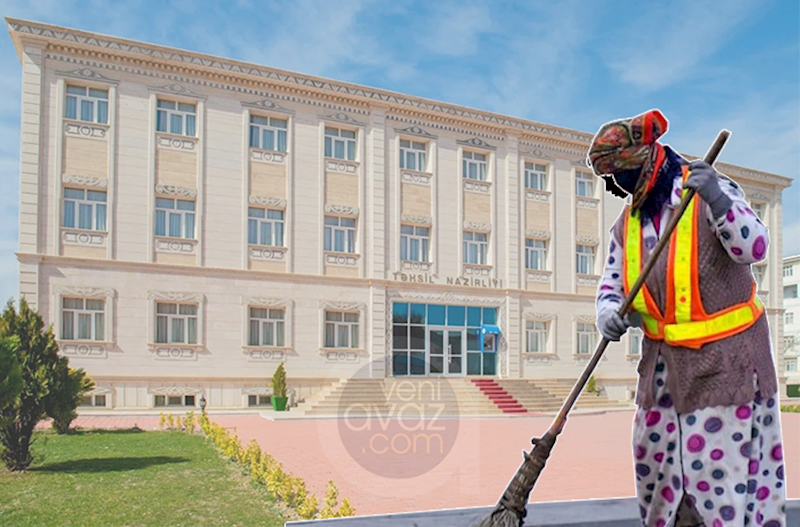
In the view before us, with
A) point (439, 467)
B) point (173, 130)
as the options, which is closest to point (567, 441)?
point (439, 467)

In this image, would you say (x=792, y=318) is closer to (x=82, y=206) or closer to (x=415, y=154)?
(x=415, y=154)

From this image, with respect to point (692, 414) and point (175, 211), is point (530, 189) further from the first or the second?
point (692, 414)

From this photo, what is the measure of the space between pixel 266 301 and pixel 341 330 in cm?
266

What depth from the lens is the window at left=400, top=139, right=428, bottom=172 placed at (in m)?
24.0

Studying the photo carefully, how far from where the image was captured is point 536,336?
85.1ft

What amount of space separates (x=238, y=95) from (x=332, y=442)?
12277 mm

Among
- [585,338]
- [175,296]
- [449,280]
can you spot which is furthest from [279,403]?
[585,338]

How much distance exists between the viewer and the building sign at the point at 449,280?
76.8ft

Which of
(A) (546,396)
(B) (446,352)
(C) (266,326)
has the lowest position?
(A) (546,396)

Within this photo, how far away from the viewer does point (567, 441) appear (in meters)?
14.1

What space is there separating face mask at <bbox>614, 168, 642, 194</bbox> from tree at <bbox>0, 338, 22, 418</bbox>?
324 inches

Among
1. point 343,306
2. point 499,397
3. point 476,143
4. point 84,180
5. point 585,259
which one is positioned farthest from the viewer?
point 585,259

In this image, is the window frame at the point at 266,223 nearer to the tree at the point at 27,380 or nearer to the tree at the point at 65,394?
the tree at the point at 65,394

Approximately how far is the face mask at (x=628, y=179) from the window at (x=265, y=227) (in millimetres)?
19297
